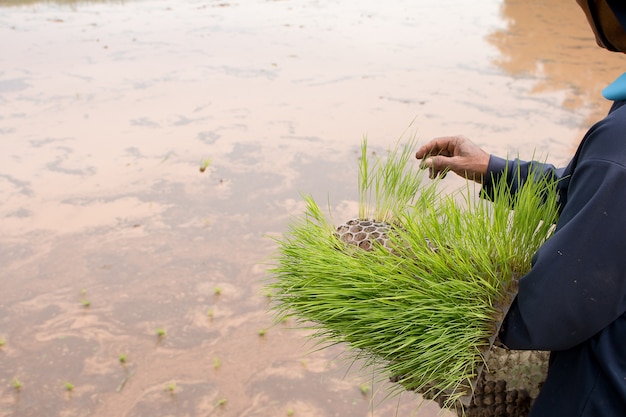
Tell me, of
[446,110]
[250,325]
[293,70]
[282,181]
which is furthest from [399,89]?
[250,325]

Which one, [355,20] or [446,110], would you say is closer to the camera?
[446,110]

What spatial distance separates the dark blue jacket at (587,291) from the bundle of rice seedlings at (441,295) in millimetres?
103

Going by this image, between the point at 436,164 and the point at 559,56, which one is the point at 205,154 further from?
the point at 559,56

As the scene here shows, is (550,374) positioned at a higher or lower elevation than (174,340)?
higher

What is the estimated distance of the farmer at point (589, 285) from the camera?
97 centimetres

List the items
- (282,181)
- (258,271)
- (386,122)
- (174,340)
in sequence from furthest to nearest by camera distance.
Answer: (386,122) → (282,181) → (258,271) → (174,340)

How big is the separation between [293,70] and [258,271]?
352cm

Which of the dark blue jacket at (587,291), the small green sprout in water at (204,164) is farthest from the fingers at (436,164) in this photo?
the small green sprout in water at (204,164)

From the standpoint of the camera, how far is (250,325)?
299cm

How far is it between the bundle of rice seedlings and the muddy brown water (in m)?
0.18

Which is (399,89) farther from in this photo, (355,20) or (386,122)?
(355,20)

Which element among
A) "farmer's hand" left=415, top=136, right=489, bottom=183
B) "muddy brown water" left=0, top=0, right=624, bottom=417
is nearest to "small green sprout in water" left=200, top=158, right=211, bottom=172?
"muddy brown water" left=0, top=0, right=624, bottom=417

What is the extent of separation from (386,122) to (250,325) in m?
2.61

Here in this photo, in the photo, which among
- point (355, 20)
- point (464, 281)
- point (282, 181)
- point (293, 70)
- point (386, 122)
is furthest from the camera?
point (355, 20)
